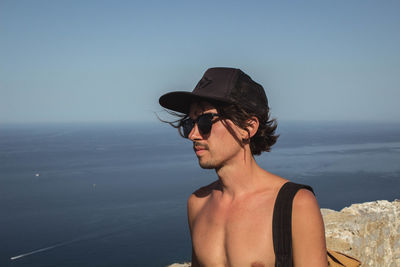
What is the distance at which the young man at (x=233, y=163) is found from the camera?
270cm

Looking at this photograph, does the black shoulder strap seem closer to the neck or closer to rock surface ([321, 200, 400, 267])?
the neck

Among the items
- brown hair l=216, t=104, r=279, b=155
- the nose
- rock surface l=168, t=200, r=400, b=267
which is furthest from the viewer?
rock surface l=168, t=200, r=400, b=267

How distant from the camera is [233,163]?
9.79ft

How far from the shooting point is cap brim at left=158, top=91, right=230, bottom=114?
284cm

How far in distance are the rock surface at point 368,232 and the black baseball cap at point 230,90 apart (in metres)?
4.75

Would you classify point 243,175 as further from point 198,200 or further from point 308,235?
point 308,235

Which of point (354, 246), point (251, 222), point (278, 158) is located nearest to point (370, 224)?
point (354, 246)

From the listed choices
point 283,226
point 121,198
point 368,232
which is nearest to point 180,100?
point 283,226

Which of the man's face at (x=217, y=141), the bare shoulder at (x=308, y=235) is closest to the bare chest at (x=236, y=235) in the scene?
the bare shoulder at (x=308, y=235)

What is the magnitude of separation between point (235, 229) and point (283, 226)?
0.56 meters

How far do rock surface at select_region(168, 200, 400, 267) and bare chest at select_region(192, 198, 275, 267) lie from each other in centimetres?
425

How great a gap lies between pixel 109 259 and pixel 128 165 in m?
77.0

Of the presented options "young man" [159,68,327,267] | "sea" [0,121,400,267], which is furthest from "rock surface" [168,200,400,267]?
"sea" [0,121,400,267]

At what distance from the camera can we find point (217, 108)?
2.86 meters
